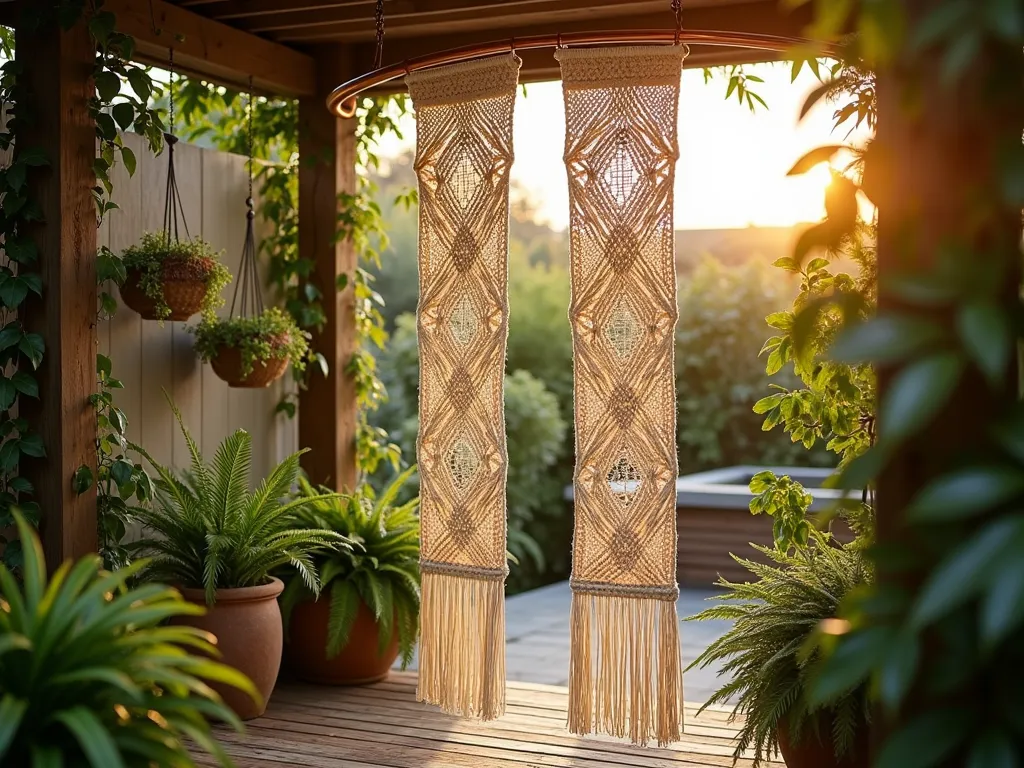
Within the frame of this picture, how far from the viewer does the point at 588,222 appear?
10.0 feet

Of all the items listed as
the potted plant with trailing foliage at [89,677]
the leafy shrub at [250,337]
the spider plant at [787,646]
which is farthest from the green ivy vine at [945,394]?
the leafy shrub at [250,337]

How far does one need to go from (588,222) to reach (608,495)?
742mm

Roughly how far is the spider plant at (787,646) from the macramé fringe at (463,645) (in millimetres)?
565

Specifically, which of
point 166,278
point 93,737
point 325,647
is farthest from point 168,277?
point 93,737

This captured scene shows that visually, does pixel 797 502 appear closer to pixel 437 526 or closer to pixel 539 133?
pixel 437 526

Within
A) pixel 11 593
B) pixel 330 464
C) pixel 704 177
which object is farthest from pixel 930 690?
pixel 704 177

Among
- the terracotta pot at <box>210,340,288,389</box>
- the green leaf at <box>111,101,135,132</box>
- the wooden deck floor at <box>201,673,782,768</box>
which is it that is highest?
the green leaf at <box>111,101,135,132</box>

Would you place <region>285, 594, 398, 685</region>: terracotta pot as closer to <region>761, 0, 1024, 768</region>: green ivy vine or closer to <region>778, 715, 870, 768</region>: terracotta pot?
<region>778, 715, 870, 768</region>: terracotta pot

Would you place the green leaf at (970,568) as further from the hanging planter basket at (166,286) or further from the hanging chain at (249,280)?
the hanging chain at (249,280)

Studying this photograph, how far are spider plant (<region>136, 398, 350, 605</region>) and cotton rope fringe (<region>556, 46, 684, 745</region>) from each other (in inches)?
50.8

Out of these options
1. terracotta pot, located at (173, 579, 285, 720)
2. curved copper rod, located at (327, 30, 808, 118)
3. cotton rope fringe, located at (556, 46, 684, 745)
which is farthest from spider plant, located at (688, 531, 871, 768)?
terracotta pot, located at (173, 579, 285, 720)

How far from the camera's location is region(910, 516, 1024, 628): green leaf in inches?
46.0

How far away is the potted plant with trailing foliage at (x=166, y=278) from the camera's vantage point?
12.4 feet

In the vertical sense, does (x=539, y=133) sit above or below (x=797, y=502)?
above
